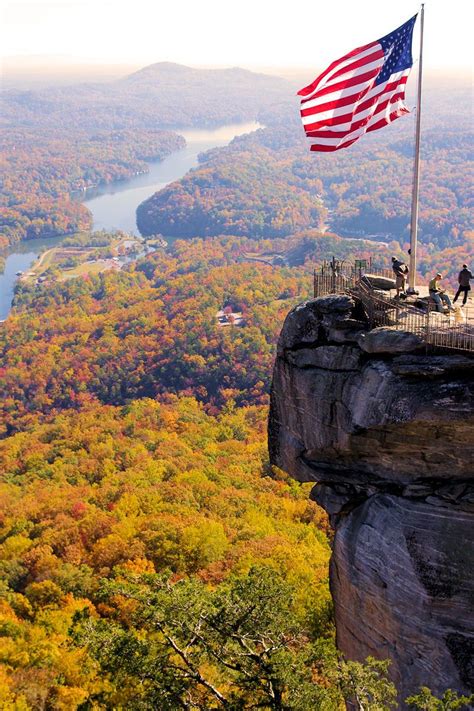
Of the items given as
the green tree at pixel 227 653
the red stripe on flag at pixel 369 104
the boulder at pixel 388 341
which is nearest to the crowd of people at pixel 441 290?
the boulder at pixel 388 341

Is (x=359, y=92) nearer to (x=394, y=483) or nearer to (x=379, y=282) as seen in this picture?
(x=379, y=282)

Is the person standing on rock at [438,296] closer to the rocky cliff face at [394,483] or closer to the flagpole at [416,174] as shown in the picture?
the flagpole at [416,174]

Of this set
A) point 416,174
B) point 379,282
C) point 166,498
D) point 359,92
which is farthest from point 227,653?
point 166,498

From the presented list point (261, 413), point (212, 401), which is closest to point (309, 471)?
point (261, 413)

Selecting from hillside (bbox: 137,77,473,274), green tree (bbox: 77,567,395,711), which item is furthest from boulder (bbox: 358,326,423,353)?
hillside (bbox: 137,77,473,274)

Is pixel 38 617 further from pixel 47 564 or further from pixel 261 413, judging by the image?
pixel 261 413

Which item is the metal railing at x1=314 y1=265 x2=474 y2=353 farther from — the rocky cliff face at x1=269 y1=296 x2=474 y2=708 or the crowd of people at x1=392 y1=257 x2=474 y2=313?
the rocky cliff face at x1=269 y1=296 x2=474 y2=708
